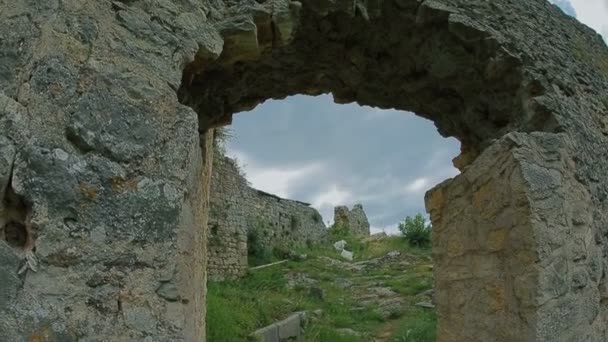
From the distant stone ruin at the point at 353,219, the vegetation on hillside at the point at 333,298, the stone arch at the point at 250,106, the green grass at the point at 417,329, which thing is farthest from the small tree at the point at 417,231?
the stone arch at the point at 250,106

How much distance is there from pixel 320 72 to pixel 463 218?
60.0 inches

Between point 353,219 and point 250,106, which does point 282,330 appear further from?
point 353,219

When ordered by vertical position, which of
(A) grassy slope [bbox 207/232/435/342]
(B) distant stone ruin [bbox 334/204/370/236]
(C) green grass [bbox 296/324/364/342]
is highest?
(B) distant stone ruin [bbox 334/204/370/236]

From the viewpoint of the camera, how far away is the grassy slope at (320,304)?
6.71 metres

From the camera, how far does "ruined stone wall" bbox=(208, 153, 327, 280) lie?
10312 millimetres

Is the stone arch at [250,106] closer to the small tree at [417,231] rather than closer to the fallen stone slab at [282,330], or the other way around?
the fallen stone slab at [282,330]

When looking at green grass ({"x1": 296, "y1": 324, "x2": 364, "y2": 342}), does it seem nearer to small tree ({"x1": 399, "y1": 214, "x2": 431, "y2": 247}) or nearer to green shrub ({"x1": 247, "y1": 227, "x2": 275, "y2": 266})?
green shrub ({"x1": 247, "y1": 227, "x2": 275, "y2": 266})

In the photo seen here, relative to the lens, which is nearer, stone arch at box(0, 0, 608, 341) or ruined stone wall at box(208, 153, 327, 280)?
stone arch at box(0, 0, 608, 341)

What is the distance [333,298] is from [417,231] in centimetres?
711

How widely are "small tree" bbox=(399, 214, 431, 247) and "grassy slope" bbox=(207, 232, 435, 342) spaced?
2.53m

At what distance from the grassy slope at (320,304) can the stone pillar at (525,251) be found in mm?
3311

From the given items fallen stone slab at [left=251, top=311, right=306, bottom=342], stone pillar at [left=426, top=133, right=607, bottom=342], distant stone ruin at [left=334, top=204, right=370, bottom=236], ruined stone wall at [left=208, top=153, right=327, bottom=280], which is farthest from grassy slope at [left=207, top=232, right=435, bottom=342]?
distant stone ruin at [left=334, top=204, right=370, bottom=236]

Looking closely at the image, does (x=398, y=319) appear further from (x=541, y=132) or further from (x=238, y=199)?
(x=541, y=132)

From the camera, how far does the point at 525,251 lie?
296 cm
